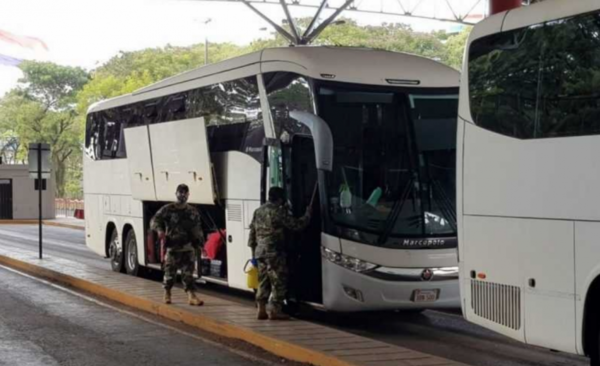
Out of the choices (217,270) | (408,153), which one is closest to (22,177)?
(217,270)

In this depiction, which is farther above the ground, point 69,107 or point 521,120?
point 69,107

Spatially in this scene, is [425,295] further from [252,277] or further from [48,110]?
[48,110]

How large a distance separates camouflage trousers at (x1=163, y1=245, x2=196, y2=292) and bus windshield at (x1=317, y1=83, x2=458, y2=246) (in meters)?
2.67

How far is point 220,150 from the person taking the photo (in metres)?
12.9

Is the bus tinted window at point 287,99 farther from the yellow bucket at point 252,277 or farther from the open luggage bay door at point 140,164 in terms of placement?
the open luggage bay door at point 140,164

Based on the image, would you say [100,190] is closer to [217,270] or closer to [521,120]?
[217,270]

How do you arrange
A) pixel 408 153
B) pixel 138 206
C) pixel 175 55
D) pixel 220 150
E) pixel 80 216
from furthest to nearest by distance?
pixel 175 55 → pixel 80 216 → pixel 138 206 → pixel 220 150 → pixel 408 153

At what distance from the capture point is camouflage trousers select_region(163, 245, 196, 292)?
11812 mm

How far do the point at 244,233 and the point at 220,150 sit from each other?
150cm

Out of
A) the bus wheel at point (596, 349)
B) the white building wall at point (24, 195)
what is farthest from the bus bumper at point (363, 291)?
the white building wall at point (24, 195)

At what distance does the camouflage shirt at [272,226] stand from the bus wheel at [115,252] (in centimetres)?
764

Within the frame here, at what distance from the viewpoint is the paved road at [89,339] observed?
8883mm

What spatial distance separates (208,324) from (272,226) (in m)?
1.52

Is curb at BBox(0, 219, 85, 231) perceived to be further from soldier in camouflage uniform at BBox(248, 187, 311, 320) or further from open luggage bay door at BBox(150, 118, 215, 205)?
soldier in camouflage uniform at BBox(248, 187, 311, 320)
